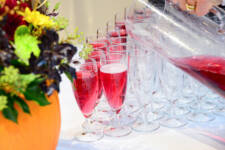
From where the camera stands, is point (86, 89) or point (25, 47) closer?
point (25, 47)

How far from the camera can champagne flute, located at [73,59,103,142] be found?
0.85m

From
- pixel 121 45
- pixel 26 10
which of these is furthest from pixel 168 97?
pixel 26 10

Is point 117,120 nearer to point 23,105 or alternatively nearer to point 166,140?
point 166,140

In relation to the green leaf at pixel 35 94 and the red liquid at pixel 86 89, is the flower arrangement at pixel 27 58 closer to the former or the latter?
the green leaf at pixel 35 94

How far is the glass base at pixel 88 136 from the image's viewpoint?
870 mm

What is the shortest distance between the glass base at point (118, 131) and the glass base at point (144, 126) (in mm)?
25

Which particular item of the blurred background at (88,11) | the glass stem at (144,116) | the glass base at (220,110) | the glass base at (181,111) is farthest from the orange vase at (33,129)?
the blurred background at (88,11)

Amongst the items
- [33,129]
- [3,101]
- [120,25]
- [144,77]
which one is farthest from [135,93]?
[120,25]

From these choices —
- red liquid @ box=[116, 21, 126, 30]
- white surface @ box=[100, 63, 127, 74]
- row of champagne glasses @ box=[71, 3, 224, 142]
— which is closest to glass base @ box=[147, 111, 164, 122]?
row of champagne glasses @ box=[71, 3, 224, 142]

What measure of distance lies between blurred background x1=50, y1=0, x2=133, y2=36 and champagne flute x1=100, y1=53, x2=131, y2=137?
10.8 feet

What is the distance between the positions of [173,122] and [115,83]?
0.25 meters

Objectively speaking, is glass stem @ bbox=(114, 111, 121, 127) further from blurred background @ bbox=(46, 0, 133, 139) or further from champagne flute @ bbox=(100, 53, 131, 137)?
blurred background @ bbox=(46, 0, 133, 139)

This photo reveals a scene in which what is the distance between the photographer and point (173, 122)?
36.8 inches

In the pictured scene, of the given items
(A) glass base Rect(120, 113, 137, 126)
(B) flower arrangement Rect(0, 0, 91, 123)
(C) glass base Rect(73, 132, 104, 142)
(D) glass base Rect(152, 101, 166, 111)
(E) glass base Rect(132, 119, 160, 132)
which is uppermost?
(B) flower arrangement Rect(0, 0, 91, 123)
